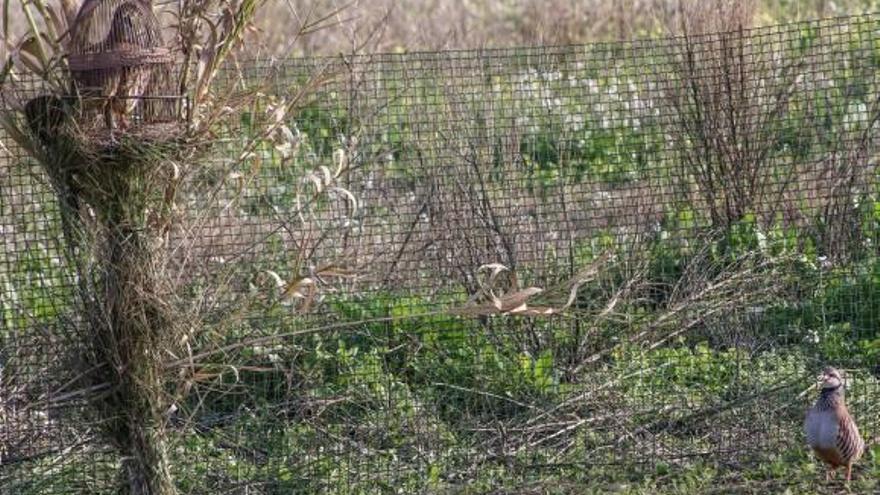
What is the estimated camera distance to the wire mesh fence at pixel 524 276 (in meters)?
6.26

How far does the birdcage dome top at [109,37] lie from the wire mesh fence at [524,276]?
2.43ft

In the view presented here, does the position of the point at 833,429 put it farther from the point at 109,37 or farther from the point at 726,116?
the point at 109,37

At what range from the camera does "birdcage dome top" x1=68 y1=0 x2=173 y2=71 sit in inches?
202

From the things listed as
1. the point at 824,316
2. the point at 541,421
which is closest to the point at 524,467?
the point at 541,421

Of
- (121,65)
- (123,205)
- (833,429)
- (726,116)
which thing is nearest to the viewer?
(121,65)

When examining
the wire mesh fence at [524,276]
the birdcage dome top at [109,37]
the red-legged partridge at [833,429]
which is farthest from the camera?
the wire mesh fence at [524,276]

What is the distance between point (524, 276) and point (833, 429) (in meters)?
1.72

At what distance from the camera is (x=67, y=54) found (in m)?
5.14

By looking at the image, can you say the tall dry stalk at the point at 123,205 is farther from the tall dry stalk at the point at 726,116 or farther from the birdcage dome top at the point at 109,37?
the tall dry stalk at the point at 726,116

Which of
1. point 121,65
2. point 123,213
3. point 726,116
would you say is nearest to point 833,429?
point 726,116

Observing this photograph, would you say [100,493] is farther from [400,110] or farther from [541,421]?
[400,110]

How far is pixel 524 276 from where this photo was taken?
7.03m

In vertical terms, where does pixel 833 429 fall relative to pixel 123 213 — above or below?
below

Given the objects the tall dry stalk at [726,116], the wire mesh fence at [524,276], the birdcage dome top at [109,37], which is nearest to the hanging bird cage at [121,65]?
the birdcage dome top at [109,37]
